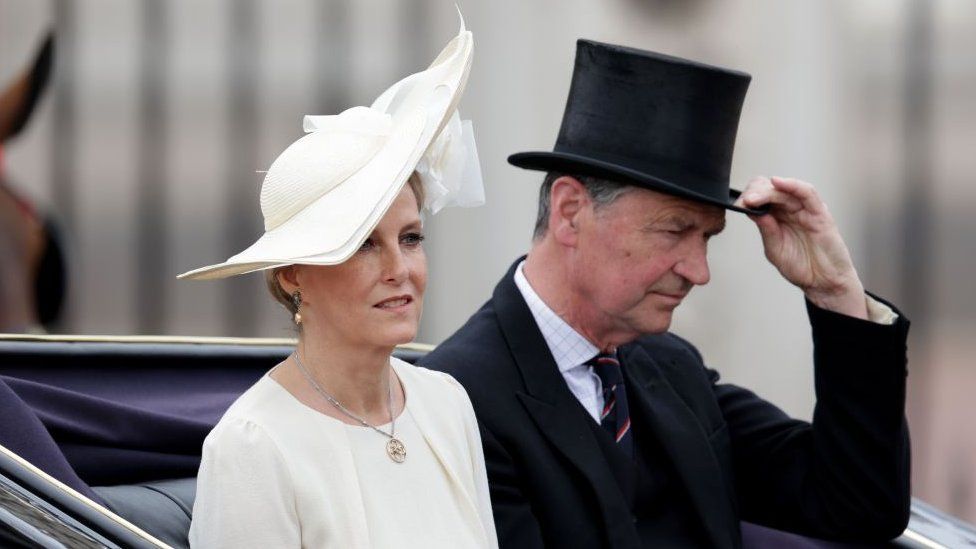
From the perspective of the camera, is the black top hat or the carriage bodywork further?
the black top hat

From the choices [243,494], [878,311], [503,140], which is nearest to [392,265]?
[243,494]

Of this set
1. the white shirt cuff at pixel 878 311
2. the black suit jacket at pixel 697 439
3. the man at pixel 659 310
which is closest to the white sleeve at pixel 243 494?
the black suit jacket at pixel 697 439

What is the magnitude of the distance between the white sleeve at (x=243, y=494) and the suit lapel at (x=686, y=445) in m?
0.81

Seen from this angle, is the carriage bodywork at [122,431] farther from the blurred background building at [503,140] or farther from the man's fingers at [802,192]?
the blurred background building at [503,140]

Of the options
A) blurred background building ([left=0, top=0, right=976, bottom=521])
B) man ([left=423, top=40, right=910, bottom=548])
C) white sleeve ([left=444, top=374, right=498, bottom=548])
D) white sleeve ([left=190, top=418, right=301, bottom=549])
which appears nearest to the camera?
white sleeve ([left=190, top=418, right=301, bottom=549])

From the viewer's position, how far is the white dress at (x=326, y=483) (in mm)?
1543

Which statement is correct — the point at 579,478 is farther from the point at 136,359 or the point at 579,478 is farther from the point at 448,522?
the point at 136,359

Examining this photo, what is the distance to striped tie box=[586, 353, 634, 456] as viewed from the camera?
7.36 feet

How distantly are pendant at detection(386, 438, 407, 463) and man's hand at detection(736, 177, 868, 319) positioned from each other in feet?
2.34

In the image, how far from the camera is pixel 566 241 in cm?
227

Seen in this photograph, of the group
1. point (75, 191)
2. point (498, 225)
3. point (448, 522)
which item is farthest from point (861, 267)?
point (448, 522)

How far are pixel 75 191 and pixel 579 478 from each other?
257 cm

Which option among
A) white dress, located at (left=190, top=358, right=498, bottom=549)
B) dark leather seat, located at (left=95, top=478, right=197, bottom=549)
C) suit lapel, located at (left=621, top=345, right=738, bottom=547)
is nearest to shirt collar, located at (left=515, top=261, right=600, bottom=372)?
suit lapel, located at (left=621, top=345, right=738, bottom=547)

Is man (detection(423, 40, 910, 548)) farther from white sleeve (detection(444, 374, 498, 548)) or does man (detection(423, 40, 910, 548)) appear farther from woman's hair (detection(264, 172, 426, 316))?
woman's hair (detection(264, 172, 426, 316))
